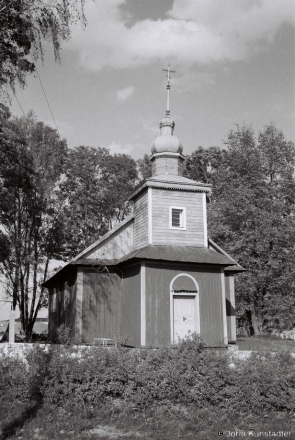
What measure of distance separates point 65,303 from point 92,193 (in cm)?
1977

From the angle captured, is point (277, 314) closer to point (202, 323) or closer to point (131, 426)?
point (202, 323)

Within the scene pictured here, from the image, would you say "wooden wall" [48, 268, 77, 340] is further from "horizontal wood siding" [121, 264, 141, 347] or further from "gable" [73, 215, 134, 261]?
"horizontal wood siding" [121, 264, 141, 347]

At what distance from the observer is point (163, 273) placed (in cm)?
1792

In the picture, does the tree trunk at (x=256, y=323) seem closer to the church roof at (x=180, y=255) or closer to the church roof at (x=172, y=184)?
the church roof at (x=180, y=255)

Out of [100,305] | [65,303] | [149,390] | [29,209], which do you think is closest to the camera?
[149,390]

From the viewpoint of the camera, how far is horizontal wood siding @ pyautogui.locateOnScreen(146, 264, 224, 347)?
17172mm

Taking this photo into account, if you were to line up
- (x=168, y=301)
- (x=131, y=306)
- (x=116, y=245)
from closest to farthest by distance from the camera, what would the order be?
1. (x=168, y=301)
2. (x=131, y=306)
3. (x=116, y=245)

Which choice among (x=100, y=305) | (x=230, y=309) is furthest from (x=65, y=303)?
(x=230, y=309)

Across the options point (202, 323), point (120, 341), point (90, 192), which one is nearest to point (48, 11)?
point (120, 341)

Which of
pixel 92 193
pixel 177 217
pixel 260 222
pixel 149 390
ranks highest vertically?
pixel 92 193

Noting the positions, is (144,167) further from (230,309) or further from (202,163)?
(230,309)

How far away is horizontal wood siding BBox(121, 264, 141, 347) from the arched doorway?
1478 millimetres

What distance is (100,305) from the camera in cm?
1978

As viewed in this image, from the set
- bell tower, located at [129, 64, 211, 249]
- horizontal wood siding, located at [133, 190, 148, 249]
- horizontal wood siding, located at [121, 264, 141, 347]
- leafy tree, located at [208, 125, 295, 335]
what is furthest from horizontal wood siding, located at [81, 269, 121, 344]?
leafy tree, located at [208, 125, 295, 335]
